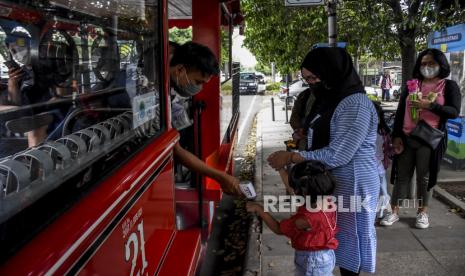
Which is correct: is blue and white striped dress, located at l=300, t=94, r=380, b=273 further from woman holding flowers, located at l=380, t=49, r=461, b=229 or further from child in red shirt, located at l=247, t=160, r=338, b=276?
woman holding flowers, located at l=380, t=49, r=461, b=229

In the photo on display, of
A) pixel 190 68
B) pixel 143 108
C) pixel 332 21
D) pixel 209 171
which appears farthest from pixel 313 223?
pixel 332 21

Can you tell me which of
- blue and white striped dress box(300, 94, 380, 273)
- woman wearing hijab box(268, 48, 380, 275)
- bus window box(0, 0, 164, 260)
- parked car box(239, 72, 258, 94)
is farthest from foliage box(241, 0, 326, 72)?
parked car box(239, 72, 258, 94)

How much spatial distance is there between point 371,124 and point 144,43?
1316mm

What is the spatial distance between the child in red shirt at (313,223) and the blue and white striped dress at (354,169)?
0.14 m

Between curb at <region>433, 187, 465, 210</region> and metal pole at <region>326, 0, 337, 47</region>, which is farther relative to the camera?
metal pole at <region>326, 0, 337, 47</region>

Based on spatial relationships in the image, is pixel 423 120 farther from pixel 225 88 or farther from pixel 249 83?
pixel 249 83

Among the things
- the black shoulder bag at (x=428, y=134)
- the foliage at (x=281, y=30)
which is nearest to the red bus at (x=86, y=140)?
the black shoulder bag at (x=428, y=134)

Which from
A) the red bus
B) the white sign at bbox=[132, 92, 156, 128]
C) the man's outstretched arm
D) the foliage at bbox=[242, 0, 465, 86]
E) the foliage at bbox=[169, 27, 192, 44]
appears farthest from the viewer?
the foliage at bbox=[242, 0, 465, 86]

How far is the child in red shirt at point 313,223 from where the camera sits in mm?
2281

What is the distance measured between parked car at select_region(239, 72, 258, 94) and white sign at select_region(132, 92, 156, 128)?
1074 inches

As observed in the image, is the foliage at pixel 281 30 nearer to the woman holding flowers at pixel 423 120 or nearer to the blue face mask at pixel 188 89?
the woman holding flowers at pixel 423 120

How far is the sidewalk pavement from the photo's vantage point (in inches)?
140

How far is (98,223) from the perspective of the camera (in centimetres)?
118

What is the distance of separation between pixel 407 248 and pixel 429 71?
1603 millimetres
